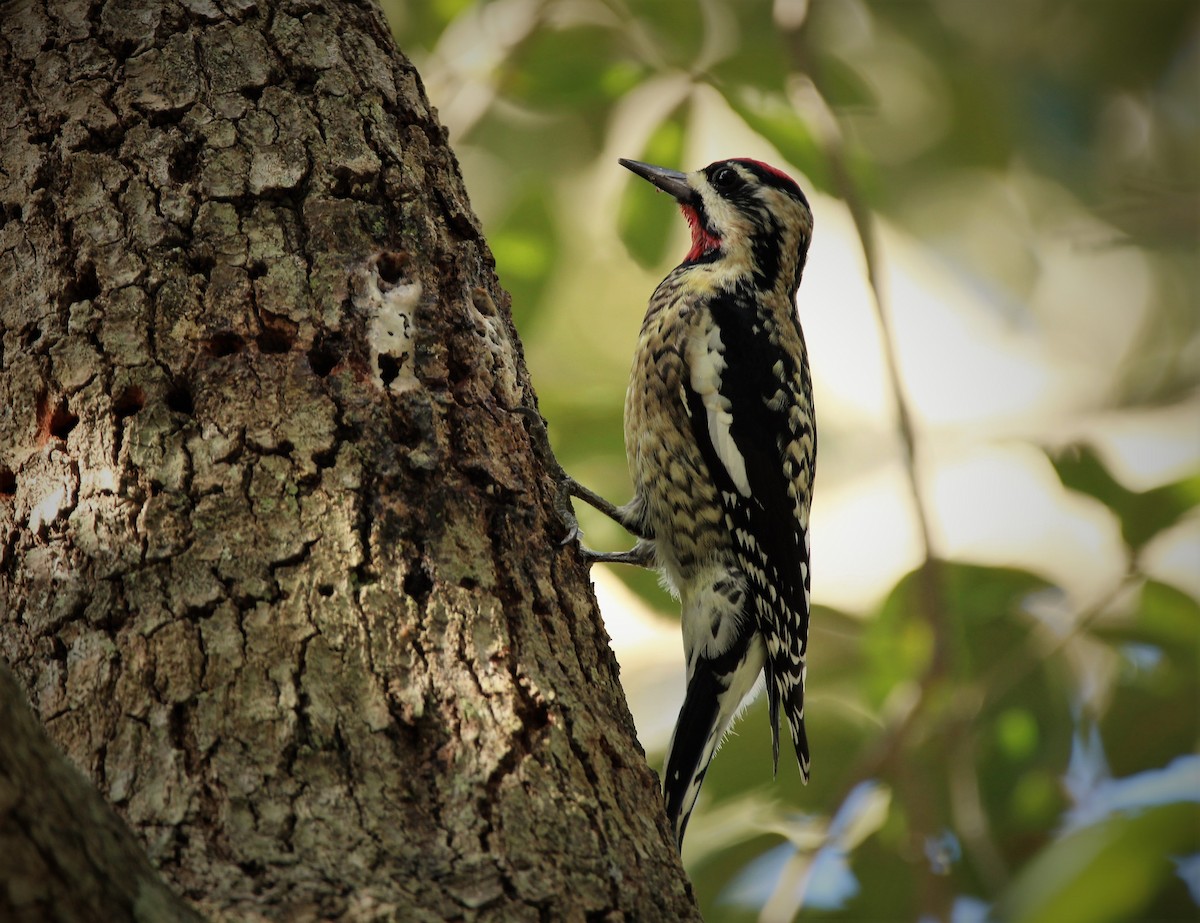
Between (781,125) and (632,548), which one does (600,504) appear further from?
(781,125)

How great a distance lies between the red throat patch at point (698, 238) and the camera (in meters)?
3.82

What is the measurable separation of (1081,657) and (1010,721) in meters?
0.33

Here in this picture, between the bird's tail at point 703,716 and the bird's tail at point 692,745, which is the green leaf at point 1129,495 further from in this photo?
the bird's tail at point 692,745

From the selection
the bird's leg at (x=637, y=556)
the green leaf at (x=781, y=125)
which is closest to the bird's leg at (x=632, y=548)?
the bird's leg at (x=637, y=556)

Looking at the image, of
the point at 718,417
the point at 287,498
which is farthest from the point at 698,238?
the point at 287,498

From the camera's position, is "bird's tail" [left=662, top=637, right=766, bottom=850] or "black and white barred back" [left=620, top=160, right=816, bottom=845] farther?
"black and white barred back" [left=620, top=160, right=816, bottom=845]

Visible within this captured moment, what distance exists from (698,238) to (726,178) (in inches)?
8.8

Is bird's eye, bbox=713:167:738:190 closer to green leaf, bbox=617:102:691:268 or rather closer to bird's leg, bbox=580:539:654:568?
green leaf, bbox=617:102:691:268

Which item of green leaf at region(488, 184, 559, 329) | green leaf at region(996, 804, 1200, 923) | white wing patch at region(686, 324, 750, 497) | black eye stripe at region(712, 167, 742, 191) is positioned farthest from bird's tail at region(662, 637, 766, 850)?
black eye stripe at region(712, 167, 742, 191)

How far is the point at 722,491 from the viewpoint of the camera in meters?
3.25

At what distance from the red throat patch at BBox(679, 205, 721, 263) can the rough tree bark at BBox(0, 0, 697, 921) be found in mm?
1700

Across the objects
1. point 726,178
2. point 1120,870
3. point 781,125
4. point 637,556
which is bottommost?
point 1120,870

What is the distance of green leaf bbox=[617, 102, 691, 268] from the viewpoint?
334 centimetres

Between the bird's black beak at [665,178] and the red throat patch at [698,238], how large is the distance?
0.16 metres
